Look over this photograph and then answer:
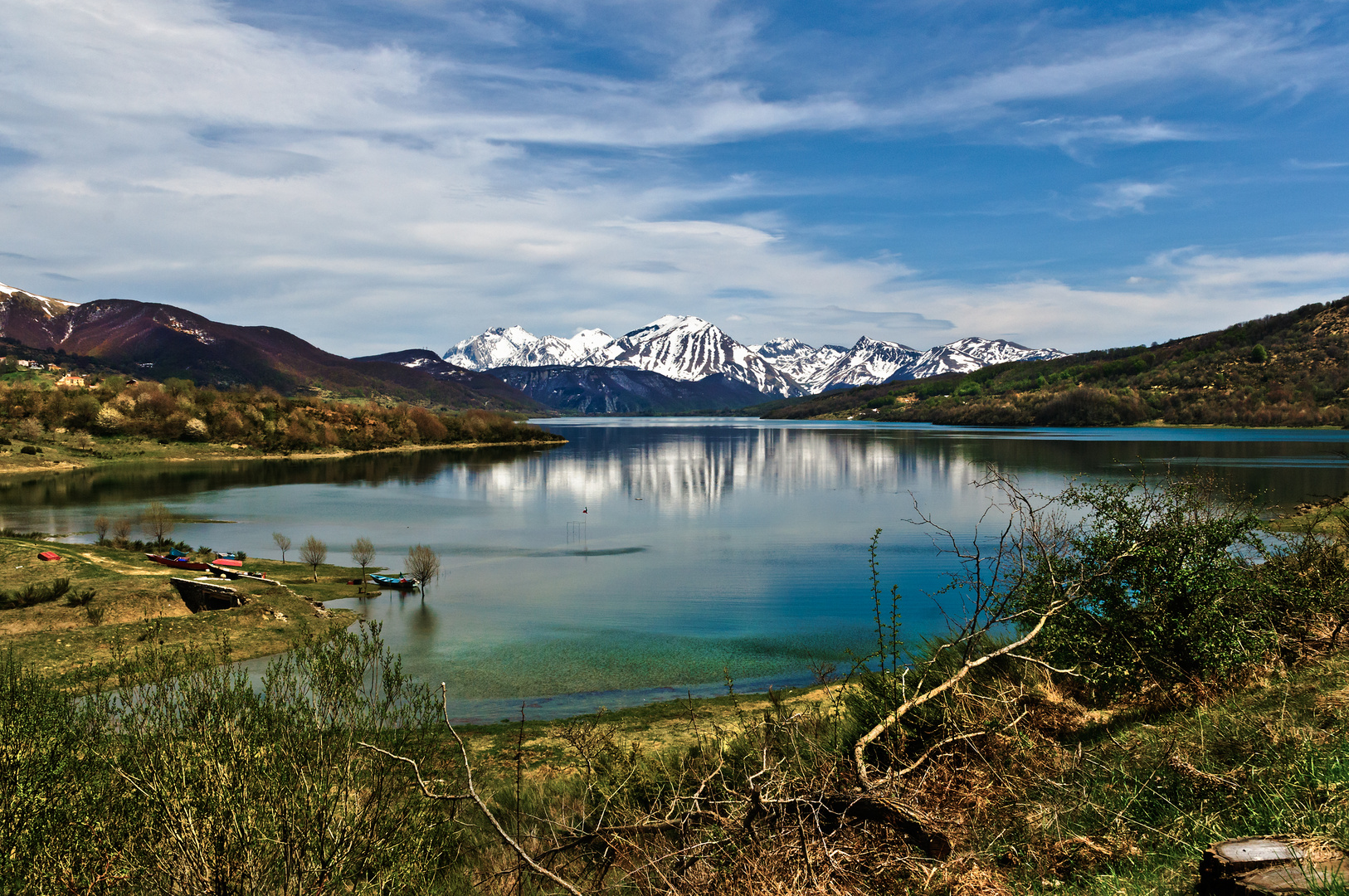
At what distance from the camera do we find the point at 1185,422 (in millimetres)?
152750

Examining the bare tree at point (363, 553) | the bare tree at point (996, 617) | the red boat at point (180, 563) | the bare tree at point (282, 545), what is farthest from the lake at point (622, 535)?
the red boat at point (180, 563)

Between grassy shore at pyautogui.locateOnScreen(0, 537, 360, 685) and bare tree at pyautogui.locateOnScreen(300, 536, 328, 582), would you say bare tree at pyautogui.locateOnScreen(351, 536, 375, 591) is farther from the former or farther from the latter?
grassy shore at pyautogui.locateOnScreen(0, 537, 360, 685)

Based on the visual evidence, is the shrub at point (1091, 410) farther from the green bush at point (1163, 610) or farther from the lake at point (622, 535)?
the green bush at point (1163, 610)

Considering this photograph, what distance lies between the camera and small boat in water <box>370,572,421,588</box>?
31.2 m

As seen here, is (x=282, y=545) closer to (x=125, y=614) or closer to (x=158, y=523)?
(x=158, y=523)

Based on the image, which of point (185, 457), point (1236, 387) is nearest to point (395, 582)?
point (185, 457)

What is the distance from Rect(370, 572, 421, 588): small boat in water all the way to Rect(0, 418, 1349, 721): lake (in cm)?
73

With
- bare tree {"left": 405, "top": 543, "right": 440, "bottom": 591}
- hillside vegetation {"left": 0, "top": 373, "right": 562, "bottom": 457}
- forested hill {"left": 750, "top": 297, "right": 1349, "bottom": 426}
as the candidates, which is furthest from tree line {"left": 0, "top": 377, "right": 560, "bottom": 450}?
forested hill {"left": 750, "top": 297, "right": 1349, "bottom": 426}

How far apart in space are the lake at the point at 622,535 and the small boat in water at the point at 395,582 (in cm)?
73

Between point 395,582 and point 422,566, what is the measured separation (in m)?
1.33

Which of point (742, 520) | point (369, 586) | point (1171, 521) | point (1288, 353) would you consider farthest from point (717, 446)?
point (1288, 353)

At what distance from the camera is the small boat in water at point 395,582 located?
31.2m

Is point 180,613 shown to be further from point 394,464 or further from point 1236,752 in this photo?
point 394,464

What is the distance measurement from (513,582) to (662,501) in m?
30.1
